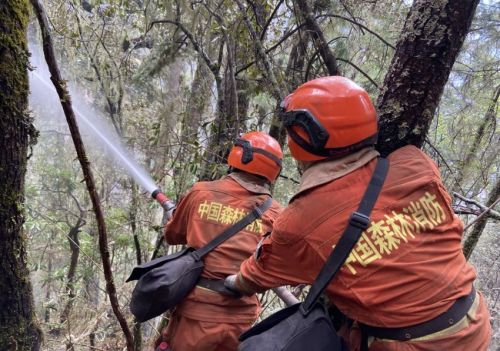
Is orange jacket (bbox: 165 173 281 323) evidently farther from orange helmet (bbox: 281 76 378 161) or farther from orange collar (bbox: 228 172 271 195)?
orange helmet (bbox: 281 76 378 161)

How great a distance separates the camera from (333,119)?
1.61 meters

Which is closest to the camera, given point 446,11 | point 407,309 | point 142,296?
point 407,309

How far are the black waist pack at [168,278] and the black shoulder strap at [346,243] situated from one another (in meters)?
1.52

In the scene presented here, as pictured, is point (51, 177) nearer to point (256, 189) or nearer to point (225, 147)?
point (225, 147)

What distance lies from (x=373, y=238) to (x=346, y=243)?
0.39ft

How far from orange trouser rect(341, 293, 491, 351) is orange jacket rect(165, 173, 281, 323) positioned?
159 centimetres

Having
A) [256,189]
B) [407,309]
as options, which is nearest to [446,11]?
[407,309]

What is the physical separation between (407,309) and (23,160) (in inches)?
84.3

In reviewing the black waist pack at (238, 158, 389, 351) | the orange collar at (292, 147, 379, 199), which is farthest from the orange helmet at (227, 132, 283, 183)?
the black waist pack at (238, 158, 389, 351)

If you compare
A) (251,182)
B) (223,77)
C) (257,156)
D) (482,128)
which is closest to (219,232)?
(251,182)

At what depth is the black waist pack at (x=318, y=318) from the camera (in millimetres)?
1436

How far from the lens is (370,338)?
5.16 feet

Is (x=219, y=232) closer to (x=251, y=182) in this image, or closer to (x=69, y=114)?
(x=251, y=182)

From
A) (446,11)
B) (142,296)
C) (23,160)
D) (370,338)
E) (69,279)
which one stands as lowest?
(69,279)
